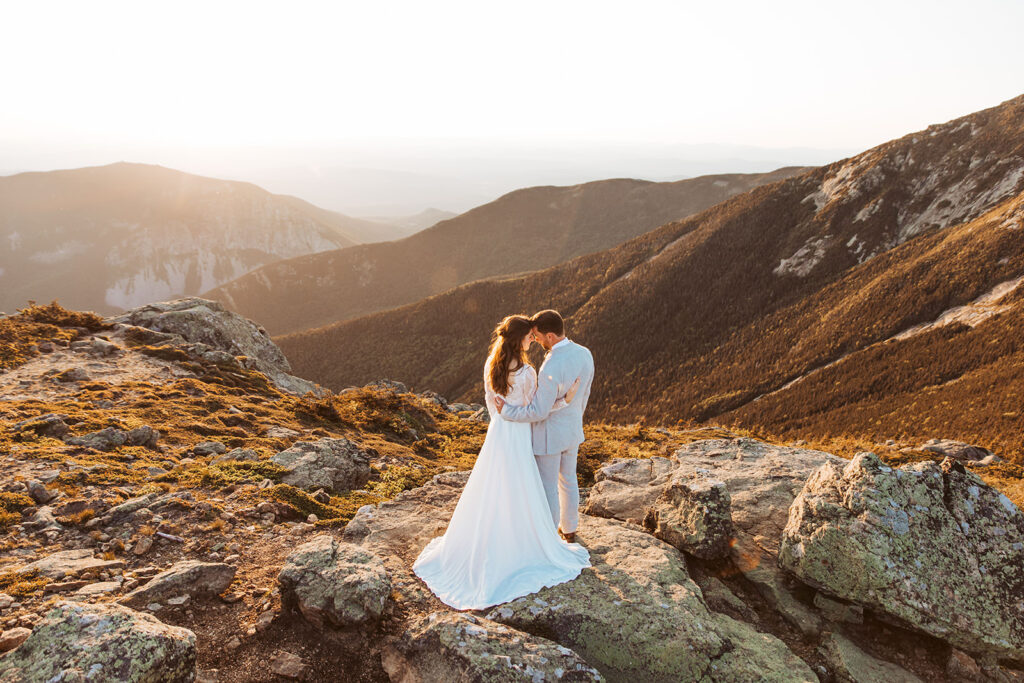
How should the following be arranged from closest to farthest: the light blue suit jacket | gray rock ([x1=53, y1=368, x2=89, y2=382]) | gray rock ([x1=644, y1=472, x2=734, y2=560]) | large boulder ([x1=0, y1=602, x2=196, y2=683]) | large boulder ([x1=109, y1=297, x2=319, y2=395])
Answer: large boulder ([x1=0, y1=602, x2=196, y2=683])
the light blue suit jacket
gray rock ([x1=644, y1=472, x2=734, y2=560])
gray rock ([x1=53, y1=368, x2=89, y2=382])
large boulder ([x1=109, y1=297, x2=319, y2=395])

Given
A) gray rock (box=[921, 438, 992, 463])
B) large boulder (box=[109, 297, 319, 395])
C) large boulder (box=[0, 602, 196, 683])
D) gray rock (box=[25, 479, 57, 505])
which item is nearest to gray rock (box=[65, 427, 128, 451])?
gray rock (box=[25, 479, 57, 505])

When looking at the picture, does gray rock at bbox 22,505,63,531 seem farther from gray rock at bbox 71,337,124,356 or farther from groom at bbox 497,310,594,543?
gray rock at bbox 71,337,124,356

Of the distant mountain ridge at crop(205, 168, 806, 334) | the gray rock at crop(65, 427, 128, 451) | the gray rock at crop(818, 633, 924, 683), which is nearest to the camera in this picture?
the gray rock at crop(818, 633, 924, 683)

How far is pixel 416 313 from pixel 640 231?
272 feet

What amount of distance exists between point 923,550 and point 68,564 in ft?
36.6

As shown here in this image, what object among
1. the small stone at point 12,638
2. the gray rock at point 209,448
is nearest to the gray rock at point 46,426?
the gray rock at point 209,448

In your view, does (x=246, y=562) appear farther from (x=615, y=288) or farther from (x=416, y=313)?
(x=416, y=313)

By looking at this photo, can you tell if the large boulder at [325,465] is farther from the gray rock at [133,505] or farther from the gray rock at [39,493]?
the gray rock at [39,493]

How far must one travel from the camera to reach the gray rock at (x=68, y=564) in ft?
20.7

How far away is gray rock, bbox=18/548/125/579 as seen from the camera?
630cm

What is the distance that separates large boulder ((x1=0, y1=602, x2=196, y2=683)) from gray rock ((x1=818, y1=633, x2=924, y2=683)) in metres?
7.12

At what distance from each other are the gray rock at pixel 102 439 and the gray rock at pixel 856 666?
43.4ft

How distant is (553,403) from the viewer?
685 cm

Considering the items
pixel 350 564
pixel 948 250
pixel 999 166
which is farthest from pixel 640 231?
pixel 350 564
